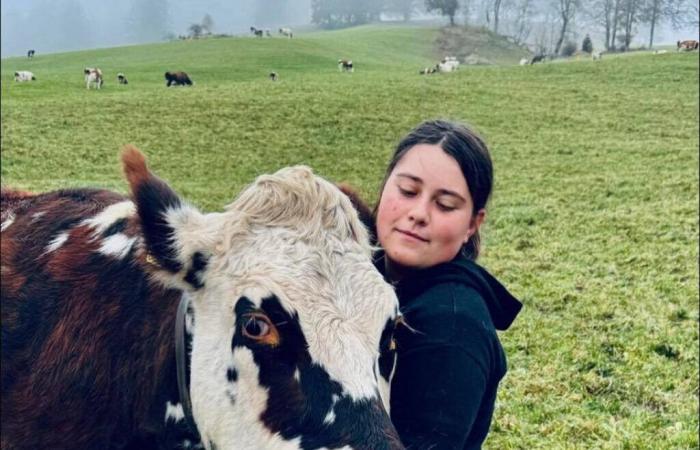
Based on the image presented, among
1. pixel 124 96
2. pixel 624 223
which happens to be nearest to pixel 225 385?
pixel 624 223

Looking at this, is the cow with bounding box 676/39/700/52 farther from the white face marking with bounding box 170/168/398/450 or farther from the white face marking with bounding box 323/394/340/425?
Answer: the white face marking with bounding box 323/394/340/425

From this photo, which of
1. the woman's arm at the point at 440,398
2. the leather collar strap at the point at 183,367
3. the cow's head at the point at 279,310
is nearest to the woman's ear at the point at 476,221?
the cow's head at the point at 279,310

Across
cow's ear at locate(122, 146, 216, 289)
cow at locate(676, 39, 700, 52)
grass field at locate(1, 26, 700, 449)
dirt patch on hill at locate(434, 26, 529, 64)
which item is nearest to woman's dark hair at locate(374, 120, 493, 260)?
cow's ear at locate(122, 146, 216, 289)

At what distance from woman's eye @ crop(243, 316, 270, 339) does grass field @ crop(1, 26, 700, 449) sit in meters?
3.85

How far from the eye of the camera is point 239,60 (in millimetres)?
46094

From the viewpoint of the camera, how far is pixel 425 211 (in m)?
2.74

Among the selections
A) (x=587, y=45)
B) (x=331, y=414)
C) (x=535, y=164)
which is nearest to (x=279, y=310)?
(x=331, y=414)

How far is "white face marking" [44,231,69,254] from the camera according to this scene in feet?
12.1

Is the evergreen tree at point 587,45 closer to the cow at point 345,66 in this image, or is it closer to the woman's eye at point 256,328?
the cow at point 345,66

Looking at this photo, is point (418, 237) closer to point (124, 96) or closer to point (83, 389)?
point (83, 389)

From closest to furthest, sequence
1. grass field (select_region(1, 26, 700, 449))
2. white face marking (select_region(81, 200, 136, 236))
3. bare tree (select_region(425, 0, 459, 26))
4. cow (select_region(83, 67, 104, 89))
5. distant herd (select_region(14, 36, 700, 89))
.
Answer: white face marking (select_region(81, 200, 136, 236)) → grass field (select_region(1, 26, 700, 449)) → cow (select_region(83, 67, 104, 89)) → distant herd (select_region(14, 36, 700, 89)) → bare tree (select_region(425, 0, 459, 26))

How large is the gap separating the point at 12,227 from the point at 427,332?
9.37 feet

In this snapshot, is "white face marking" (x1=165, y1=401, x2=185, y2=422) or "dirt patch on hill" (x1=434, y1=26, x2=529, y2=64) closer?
"white face marking" (x1=165, y1=401, x2=185, y2=422)

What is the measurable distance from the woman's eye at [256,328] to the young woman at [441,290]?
0.56 m
